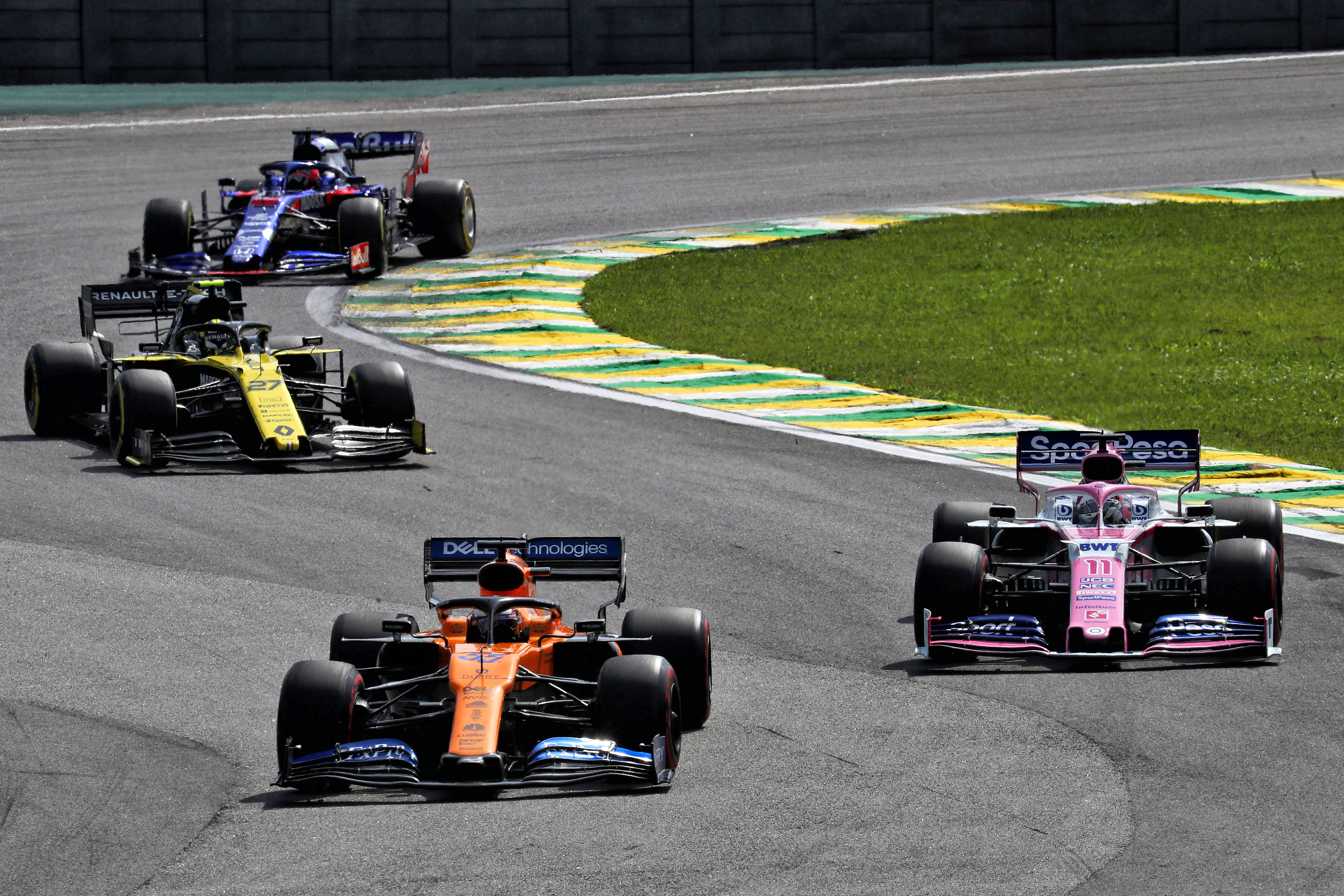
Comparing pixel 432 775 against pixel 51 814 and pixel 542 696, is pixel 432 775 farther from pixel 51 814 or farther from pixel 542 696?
pixel 51 814

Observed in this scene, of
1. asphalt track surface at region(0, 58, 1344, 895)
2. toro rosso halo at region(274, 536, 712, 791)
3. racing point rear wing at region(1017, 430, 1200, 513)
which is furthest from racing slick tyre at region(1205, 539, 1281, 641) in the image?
toro rosso halo at region(274, 536, 712, 791)

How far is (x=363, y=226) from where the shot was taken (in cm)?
2700

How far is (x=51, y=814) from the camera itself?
9586mm

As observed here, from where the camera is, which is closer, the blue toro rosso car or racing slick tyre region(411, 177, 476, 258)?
the blue toro rosso car

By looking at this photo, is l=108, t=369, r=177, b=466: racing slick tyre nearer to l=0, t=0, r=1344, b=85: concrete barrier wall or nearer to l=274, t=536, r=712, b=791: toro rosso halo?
l=274, t=536, r=712, b=791: toro rosso halo

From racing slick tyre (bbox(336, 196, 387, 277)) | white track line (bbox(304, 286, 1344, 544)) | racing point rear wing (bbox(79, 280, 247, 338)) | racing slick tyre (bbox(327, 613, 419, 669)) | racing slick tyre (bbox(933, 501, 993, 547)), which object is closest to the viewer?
racing slick tyre (bbox(327, 613, 419, 669))

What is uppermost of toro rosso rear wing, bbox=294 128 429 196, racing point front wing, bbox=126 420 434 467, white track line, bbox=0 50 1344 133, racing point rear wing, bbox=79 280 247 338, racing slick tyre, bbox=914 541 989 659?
white track line, bbox=0 50 1344 133

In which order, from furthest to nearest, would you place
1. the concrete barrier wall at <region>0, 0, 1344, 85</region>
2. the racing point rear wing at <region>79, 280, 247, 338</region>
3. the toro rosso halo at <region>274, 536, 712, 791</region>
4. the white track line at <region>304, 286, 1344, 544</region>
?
the concrete barrier wall at <region>0, 0, 1344, 85</region>, the racing point rear wing at <region>79, 280, 247, 338</region>, the white track line at <region>304, 286, 1344, 544</region>, the toro rosso halo at <region>274, 536, 712, 791</region>

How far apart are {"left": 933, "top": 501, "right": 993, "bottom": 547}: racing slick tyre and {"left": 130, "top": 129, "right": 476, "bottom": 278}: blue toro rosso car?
573 inches

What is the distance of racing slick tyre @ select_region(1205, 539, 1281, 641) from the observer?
12352 mm

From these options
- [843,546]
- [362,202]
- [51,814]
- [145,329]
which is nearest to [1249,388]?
[843,546]

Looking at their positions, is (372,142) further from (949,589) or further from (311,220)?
(949,589)

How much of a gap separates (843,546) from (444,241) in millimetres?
15014

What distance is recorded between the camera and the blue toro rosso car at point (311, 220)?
26.8 meters
